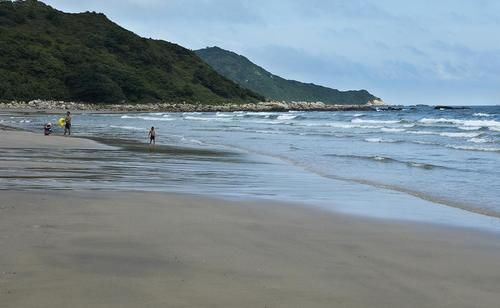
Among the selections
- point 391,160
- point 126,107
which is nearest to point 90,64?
point 126,107

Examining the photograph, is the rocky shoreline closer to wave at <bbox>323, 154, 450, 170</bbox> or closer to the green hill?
the green hill

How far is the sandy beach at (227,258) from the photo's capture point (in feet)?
16.1

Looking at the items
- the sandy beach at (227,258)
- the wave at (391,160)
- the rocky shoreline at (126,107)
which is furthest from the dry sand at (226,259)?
the rocky shoreline at (126,107)

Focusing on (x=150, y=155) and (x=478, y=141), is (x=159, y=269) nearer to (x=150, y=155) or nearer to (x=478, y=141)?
(x=150, y=155)

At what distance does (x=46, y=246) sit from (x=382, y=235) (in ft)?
13.5

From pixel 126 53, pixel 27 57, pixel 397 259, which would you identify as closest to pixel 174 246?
pixel 397 259

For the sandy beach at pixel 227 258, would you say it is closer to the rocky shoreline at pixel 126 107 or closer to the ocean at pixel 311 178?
the ocean at pixel 311 178

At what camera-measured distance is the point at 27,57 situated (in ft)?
313

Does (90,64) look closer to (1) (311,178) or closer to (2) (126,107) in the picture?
(2) (126,107)

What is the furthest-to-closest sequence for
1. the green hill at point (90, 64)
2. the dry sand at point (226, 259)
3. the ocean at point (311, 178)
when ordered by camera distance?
the green hill at point (90, 64), the ocean at point (311, 178), the dry sand at point (226, 259)

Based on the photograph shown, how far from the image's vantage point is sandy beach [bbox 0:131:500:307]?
16.1ft

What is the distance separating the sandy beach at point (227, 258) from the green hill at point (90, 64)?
80592 mm

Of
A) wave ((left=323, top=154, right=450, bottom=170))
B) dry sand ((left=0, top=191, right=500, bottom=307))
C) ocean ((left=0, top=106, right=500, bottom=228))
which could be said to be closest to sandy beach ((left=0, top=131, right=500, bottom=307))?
dry sand ((left=0, top=191, right=500, bottom=307))

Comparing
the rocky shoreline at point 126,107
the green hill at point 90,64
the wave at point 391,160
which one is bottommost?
the rocky shoreline at point 126,107
